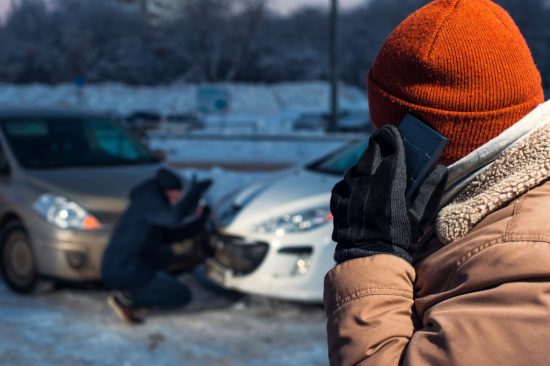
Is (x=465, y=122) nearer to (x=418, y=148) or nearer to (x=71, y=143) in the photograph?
(x=418, y=148)

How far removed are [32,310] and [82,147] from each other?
191 centimetres

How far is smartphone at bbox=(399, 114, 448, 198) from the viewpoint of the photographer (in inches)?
51.3

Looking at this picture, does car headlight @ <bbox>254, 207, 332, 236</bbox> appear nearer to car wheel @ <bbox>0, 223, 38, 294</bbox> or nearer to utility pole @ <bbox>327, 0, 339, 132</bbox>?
car wheel @ <bbox>0, 223, 38, 294</bbox>

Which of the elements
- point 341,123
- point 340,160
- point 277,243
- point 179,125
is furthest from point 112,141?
point 341,123

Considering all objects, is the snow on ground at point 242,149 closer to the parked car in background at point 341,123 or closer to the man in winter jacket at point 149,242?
the parked car in background at point 341,123

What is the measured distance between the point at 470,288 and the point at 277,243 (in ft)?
12.6

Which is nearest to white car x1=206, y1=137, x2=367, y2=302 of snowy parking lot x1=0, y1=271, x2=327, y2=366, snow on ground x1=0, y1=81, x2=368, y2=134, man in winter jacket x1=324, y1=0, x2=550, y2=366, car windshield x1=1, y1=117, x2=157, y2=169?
snowy parking lot x1=0, y1=271, x2=327, y2=366

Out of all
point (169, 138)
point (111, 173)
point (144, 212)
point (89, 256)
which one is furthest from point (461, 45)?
point (169, 138)

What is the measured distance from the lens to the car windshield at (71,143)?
20.9ft

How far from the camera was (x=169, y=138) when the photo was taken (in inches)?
957

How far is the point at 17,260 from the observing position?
5871 mm

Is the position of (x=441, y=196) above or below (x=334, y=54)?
above

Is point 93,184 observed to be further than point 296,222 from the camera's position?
Yes

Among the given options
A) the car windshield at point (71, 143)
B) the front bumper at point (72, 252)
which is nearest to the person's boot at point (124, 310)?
the front bumper at point (72, 252)
